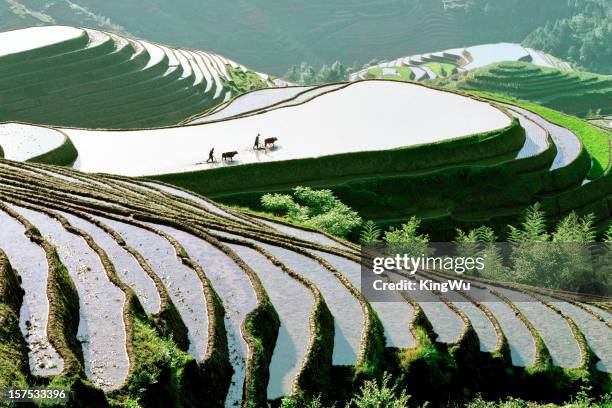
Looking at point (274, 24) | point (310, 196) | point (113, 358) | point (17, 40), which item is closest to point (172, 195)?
point (310, 196)

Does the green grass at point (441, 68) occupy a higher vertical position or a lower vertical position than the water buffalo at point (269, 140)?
lower

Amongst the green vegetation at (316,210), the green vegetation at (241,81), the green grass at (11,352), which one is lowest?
the green vegetation at (241,81)

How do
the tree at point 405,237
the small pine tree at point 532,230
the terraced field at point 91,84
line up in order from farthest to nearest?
the terraced field at point 91,84 < the small pine tree at point 532,230 < the tree at point 405,237

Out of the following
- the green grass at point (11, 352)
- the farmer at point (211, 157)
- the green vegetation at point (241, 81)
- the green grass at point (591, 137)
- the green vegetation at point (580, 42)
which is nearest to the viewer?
the green grass at point (11, 352)

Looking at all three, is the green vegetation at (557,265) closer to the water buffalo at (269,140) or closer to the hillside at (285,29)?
the water buffalo at (269,140)

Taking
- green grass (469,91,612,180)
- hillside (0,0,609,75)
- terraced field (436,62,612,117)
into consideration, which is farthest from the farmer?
hillside (0,0,609,75)

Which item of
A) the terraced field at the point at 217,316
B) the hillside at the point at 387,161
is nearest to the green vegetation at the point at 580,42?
the hillside at the point at 387,161

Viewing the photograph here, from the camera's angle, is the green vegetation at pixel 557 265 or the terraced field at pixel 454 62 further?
the terraced field at pixel 454 62

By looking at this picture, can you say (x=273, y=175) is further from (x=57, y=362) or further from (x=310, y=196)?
(x=57, y=362)
